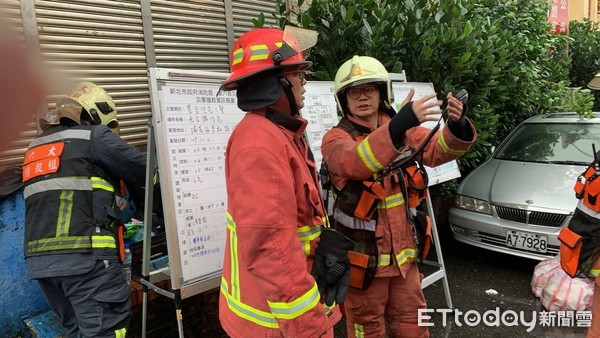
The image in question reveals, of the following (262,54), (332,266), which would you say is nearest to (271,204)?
(332,266)

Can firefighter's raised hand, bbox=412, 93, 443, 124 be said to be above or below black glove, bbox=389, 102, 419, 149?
above

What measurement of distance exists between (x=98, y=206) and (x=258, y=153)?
1.46m

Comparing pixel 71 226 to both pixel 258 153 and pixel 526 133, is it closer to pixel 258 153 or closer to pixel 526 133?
pixel 258 153

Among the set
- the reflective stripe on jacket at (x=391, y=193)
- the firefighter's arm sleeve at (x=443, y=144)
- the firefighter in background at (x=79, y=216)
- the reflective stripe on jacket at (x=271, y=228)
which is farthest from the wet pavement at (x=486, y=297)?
the reflective stripe on jacket at (x=271, y=228)

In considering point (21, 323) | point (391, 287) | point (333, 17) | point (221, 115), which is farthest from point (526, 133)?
point (21, 323)

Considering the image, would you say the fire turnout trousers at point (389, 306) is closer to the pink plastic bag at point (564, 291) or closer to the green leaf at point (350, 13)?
the pink plastic bag at point (564, 291)

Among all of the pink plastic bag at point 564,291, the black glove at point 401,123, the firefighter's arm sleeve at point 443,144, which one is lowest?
the pink plastic bag at point 564,291

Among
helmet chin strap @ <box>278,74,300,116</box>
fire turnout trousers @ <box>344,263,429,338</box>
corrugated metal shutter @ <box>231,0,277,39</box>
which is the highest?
corrugated metal shutter @ <box>231,0,277,39</box>

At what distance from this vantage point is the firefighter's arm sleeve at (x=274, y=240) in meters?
1.48

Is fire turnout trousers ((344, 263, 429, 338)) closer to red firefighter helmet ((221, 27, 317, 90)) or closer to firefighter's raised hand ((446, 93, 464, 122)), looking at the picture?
firefighter's raised hand ((446, 93, 464, 122))

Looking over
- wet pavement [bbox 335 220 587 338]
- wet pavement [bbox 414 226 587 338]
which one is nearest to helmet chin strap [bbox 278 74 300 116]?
wet pavement [bbox 335 220 587 338]

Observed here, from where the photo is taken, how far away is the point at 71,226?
2430 mm

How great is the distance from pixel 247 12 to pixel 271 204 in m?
3.98

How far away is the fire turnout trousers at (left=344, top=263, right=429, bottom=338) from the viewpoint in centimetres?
243
